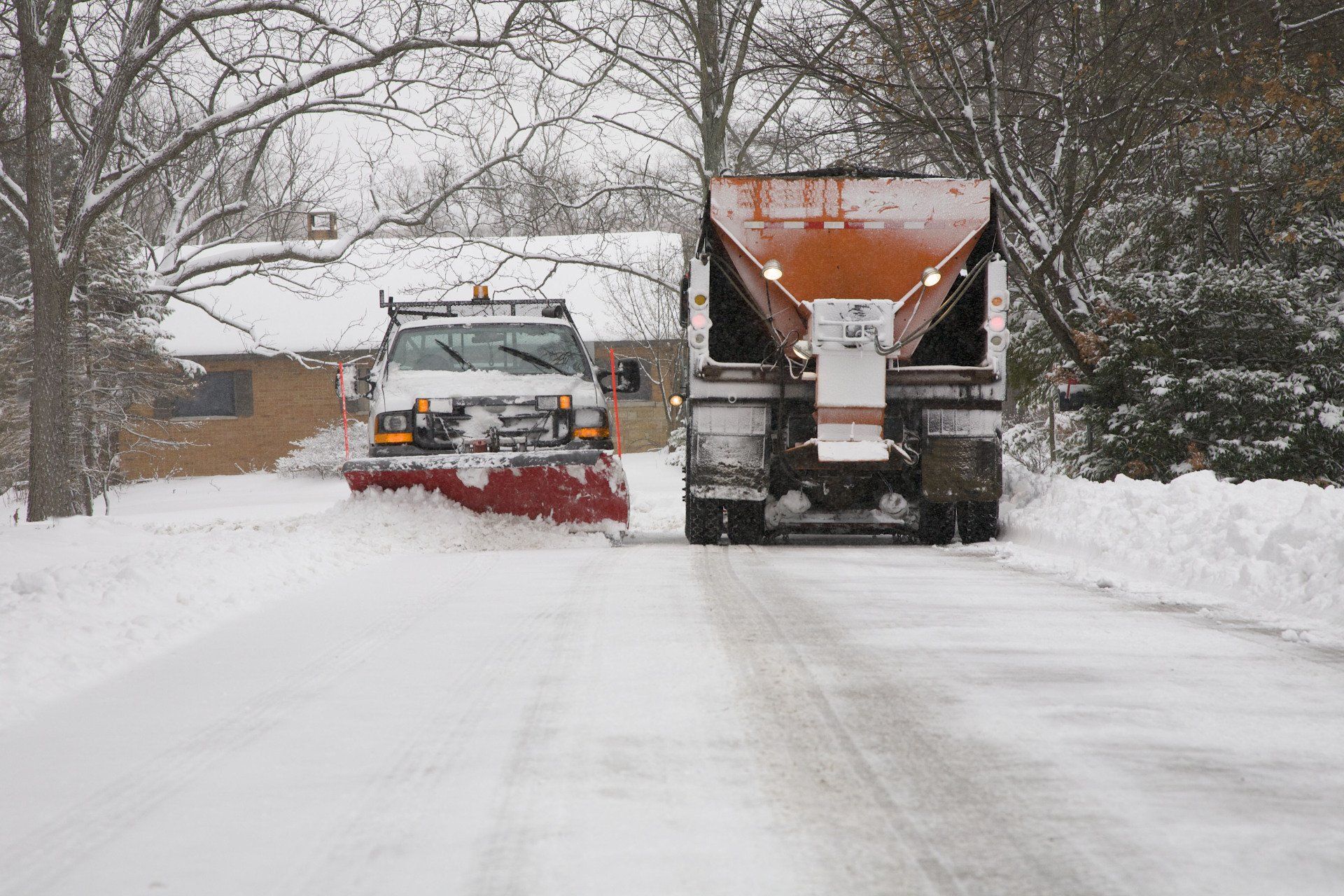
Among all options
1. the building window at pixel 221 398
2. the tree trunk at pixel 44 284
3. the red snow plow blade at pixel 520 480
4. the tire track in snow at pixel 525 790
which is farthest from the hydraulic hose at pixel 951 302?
the building window at pixel 221 398

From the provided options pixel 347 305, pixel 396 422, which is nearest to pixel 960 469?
pixel 396 422

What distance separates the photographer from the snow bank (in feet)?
18.3

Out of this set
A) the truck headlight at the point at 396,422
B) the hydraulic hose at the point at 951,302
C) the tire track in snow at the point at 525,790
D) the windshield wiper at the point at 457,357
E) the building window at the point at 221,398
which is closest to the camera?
the tire track in snow at the point at 525,790

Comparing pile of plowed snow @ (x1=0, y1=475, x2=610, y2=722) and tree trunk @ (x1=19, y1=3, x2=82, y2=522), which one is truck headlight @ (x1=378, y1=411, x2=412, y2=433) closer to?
pile of plowed snow @ (x1=0, y1=475, x2=610, y2=722)

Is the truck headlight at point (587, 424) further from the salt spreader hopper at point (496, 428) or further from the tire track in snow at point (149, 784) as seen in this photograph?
the tire track in snow at point (149, 784)

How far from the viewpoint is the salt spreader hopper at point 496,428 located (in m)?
9.12

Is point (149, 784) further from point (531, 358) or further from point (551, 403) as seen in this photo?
point (531, 358)

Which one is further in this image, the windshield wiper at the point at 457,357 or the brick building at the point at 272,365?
the brick building at the point at 272,365

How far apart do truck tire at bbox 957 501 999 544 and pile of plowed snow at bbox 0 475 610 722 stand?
9.35ft

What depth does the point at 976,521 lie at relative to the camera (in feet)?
30.3

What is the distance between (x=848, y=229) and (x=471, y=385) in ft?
10.8

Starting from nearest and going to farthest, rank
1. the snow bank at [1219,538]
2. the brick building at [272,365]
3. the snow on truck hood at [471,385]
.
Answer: the snow bank at [1219,538], the snow on truck hood at [471,385], the brick building at [272,365]

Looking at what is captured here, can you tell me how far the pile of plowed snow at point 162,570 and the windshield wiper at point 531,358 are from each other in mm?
1495

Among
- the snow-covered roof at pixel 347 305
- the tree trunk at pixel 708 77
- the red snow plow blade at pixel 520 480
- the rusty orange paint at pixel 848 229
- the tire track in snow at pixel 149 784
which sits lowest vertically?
the tire track in snow at pixel 149 784
